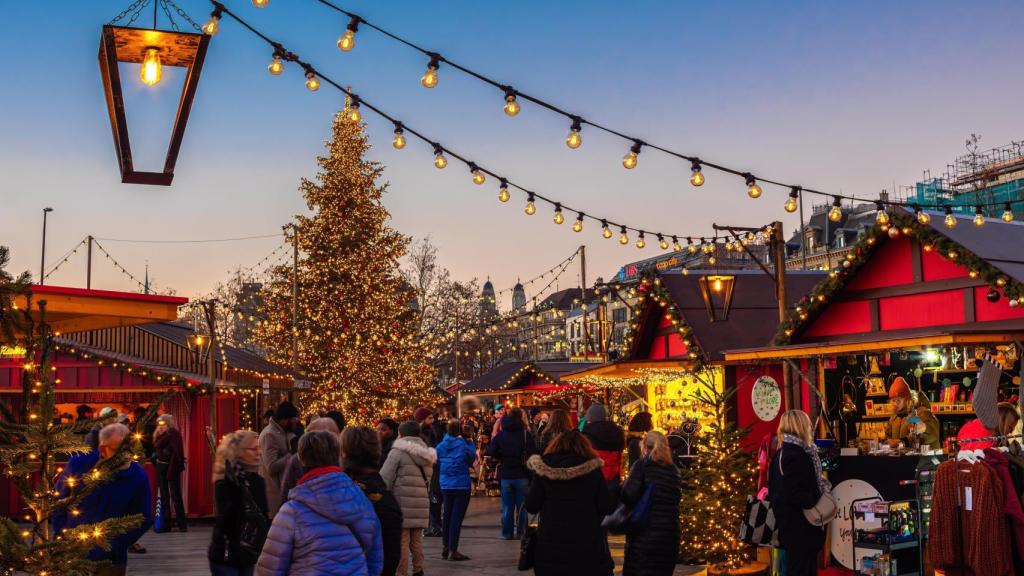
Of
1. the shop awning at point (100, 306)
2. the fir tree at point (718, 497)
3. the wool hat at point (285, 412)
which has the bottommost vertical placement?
the fir tree at point (718, 497)

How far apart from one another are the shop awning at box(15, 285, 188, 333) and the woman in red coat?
7112mm

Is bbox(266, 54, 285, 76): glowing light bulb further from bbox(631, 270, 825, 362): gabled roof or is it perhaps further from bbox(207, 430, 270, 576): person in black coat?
bbox(631, 270, 825, 362): gabled roof

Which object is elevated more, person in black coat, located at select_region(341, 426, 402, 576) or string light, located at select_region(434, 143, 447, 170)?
string light, located at select_region(434, 143, 447, 170)

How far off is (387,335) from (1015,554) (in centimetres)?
2861

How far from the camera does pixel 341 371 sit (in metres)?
34.3

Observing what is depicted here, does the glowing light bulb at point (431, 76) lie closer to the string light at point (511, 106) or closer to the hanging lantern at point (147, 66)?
the string light at point (511, 106)

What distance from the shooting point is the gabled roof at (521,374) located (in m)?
31.9

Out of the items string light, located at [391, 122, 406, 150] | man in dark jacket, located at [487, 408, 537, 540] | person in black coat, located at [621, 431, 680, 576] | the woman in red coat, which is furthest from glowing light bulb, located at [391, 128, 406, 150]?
the woman in red coat

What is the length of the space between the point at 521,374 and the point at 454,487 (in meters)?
19.9

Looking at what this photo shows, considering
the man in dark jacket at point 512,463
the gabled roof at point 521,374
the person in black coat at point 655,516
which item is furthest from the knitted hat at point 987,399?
the gabled roof at point 521,374

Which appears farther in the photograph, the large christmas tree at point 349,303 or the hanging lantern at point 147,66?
the large christmas tree at point 349,303

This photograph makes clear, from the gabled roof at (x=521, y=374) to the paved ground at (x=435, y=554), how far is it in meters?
14.3

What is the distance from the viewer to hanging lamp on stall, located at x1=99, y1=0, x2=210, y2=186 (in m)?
5.06

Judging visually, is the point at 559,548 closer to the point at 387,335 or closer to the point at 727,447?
the point at 727,447
